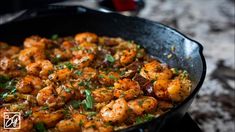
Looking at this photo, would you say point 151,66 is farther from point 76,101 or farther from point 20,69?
point 20,69

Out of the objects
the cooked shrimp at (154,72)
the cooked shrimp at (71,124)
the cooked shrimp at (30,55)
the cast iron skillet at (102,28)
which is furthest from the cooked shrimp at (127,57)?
the cooked shrimp at (71,124)

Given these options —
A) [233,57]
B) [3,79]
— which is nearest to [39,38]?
[3,79]

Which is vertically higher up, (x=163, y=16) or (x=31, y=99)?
(x=163, y=16)

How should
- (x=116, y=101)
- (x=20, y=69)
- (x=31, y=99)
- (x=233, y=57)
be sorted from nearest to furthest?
1. (x=116, y=101)
2. (x=31, y=99)
3. (x=20, y=69)
4. (x=233, y=57)

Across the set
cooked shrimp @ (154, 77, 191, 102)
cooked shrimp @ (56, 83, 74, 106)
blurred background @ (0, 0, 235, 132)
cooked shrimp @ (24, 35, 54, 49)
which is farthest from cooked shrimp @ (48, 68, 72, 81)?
blurred background @ (0, 0, 235, 132)

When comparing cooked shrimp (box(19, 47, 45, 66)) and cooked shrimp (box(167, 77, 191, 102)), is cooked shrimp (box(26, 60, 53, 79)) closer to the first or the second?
cooked shrimp (box(19, 47, 45, 66))

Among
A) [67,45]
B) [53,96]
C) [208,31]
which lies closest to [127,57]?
[67,45]
